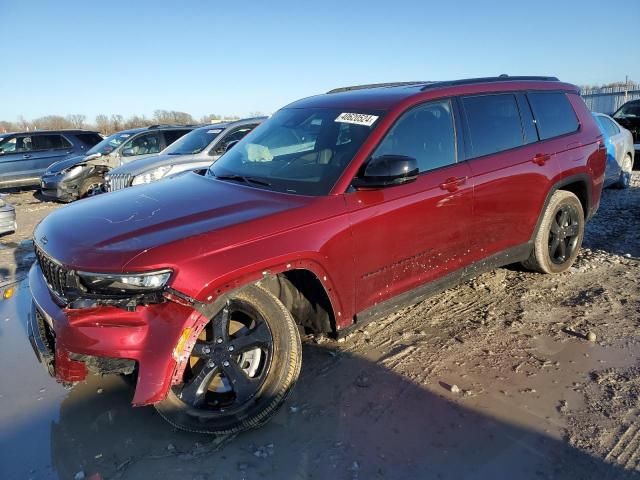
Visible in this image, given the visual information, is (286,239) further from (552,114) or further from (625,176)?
(625,176)

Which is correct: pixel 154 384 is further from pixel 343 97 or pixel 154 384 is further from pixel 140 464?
pixel 343 97

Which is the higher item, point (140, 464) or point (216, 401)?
point (216, 401)

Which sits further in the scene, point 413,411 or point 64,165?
point 64,165

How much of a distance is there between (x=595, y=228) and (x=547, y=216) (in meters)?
2.58

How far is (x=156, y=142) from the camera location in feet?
38.7

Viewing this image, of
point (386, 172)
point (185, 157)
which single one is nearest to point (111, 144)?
point (185, 157)

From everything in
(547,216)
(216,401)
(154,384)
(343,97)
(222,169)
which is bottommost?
(216,401)

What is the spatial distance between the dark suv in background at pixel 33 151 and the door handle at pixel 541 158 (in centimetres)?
1323

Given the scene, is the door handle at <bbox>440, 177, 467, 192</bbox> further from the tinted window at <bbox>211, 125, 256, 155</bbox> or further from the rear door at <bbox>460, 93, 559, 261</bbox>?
the tinted window at <bbox>211, 125, 256, 155</bbox>

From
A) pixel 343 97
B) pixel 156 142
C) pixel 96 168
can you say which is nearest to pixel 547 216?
pixel 343 97

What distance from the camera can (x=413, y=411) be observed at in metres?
2.96

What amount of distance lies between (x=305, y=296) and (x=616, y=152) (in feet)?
26.2

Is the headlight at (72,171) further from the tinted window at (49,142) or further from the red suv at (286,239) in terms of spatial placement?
the red suv at (286,239)

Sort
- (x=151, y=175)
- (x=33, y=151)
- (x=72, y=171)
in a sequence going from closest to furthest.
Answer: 1. (x=151, y=175)
2. (x=72, y=171)
3. (x=33, y=151)
